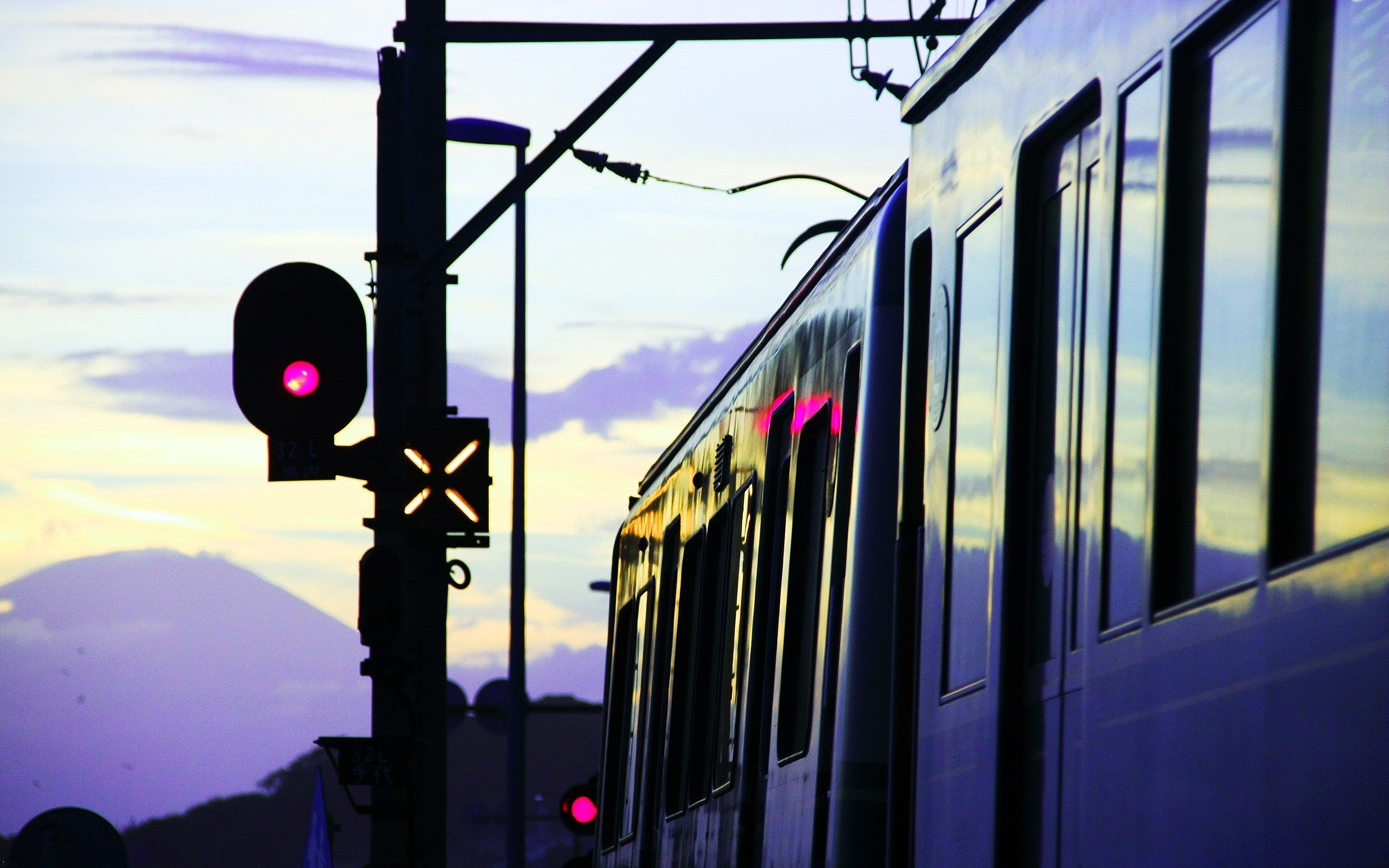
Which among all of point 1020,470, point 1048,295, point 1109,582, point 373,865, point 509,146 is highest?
point 509,146

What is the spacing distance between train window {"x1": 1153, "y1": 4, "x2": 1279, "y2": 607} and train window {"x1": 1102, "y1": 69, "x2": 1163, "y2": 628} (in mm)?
80

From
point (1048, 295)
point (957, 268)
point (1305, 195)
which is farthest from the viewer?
point (957, 268)

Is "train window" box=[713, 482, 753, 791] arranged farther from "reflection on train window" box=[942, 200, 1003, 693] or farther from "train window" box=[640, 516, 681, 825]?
"reflection on train window" box=[942, 200, 1003, 693]

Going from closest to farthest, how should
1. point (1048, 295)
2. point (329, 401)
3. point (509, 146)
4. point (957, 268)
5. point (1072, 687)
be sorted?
point (1072, 687) → point (1048, 295) → point (957, 268) → point (329, 401) → point (509, 146)

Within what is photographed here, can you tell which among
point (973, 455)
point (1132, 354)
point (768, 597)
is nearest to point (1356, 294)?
point (1132, 354)

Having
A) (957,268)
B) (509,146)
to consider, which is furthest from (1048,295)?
(509,146)

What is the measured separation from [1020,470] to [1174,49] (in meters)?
1.13

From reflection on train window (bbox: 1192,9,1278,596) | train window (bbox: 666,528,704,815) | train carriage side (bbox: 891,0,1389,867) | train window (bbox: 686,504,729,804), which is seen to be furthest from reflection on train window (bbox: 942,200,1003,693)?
train window (bbox: 666,528,704,815)

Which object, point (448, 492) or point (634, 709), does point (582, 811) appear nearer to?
point (634, 709)

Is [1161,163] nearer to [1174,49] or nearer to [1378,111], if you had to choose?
[1174,49]

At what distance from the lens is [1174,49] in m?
3.60

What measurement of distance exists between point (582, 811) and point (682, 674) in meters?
11.2

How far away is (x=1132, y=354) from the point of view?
3.73 metres

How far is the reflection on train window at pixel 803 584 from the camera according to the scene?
271 inches
